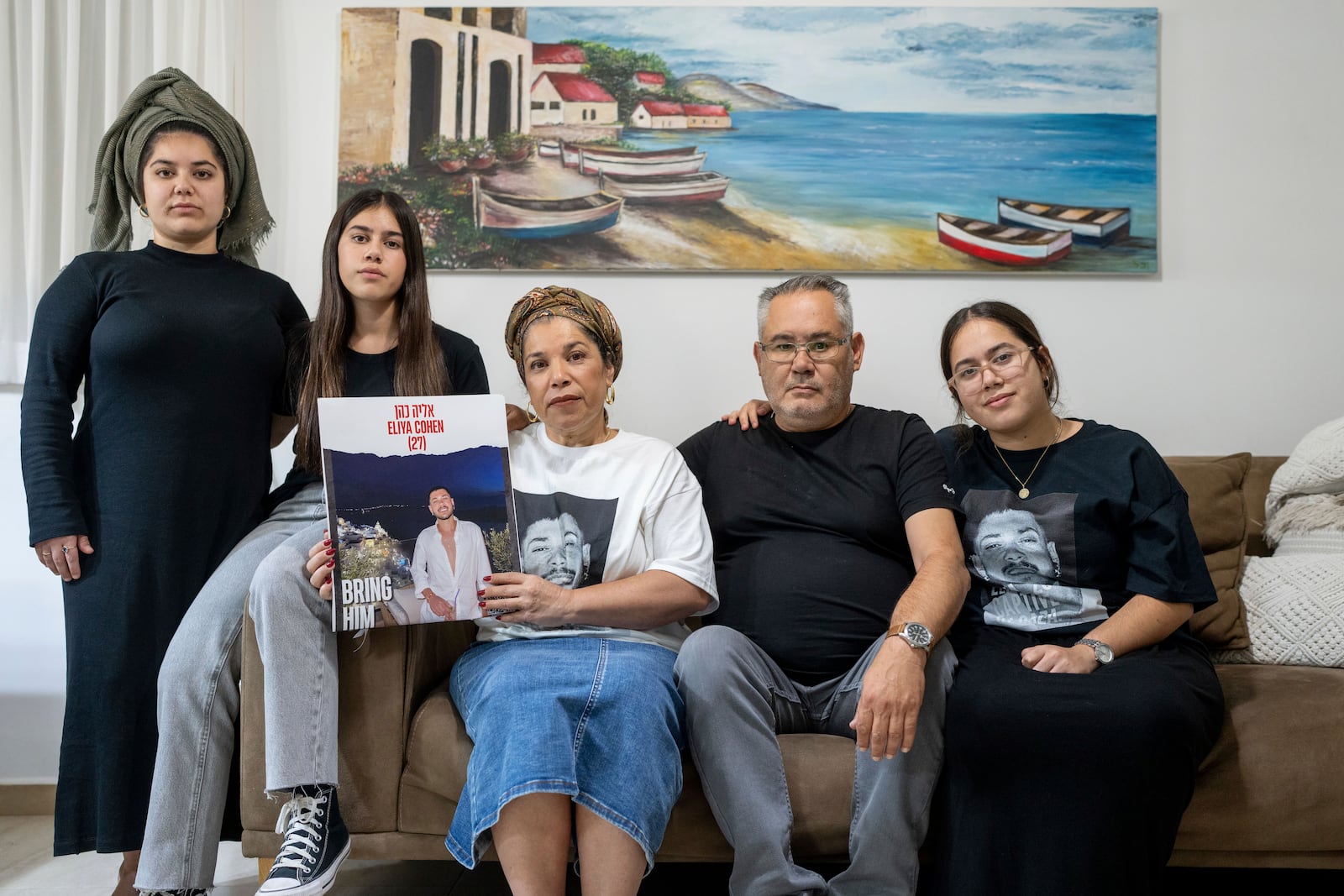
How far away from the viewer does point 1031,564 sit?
1685 millimetres

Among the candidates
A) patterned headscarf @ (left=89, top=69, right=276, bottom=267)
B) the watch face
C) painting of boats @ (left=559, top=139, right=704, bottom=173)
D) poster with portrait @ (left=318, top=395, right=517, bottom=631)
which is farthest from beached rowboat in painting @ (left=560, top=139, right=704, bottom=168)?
the watch face

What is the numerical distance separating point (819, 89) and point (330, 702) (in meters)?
1.89

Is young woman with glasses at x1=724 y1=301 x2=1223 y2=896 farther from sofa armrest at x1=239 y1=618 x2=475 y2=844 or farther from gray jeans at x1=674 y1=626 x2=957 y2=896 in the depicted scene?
sofa armrest at x1=239 y1=618 x2=475 y2=844

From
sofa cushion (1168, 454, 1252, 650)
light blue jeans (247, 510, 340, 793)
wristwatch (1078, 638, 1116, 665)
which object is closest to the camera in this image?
light blue jeans (247, 510, 340, 793)

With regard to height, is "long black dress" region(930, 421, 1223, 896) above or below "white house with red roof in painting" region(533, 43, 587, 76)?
below

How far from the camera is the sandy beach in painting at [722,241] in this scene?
7.94 feet

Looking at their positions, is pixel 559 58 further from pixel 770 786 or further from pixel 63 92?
pixel 770 786

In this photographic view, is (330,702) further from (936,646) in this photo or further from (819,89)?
(819,89)

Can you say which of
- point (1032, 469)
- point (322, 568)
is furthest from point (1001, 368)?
point (322, 568)

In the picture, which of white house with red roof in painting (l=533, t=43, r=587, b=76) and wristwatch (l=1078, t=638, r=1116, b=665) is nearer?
wristwatch (l=1078, t=638, r=1116, b=665)

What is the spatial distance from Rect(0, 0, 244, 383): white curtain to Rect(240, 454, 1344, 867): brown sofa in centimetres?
145

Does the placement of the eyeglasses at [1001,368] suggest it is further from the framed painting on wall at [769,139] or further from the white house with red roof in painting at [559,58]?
the white house with red roof in painting at [559,58]

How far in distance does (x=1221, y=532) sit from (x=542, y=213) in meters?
1.78

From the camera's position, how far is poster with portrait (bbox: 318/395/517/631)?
149 centimetres
